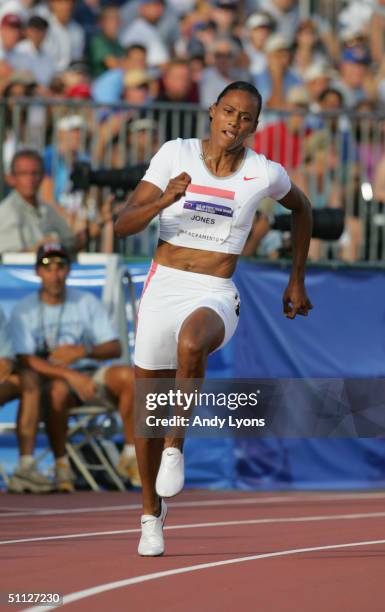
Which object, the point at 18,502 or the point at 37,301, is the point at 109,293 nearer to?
the point at 37,301

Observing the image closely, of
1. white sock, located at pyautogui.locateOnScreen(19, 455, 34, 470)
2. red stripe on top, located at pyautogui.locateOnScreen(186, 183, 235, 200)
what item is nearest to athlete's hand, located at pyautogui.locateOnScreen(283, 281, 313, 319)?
red stripe on top, located at pyautogui.locateOnScreen(186, 183, 235, 200)

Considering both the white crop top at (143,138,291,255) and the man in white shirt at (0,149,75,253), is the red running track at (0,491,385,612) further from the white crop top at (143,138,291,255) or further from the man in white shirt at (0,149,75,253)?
the man in white shirt at (0,149,75,253)

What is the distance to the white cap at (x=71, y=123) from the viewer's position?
580 inches

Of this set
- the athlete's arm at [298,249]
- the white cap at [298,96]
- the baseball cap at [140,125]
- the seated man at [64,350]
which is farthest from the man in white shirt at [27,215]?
the athlete's arm at [298,249]

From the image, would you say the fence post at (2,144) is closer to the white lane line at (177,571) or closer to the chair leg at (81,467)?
the chair leg at (81,467)

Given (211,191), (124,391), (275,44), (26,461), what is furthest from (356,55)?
(211,191)

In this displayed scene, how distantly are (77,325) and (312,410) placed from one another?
17.3 ft

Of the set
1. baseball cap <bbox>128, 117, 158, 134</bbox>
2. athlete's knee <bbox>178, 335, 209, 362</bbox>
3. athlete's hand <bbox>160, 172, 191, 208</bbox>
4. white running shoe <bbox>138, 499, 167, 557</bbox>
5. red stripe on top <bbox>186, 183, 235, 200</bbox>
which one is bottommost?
white running shoe <bbox>138, 499, 167, 557</bbox>

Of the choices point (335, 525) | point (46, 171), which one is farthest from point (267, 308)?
point (335, 525)

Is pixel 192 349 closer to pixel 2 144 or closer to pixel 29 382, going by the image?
pixel 29 382

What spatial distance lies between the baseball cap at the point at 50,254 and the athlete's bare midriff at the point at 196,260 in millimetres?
5438

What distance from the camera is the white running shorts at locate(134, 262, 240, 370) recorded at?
26.4 feet

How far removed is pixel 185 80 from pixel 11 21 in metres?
2.17

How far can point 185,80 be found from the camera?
1648cm
